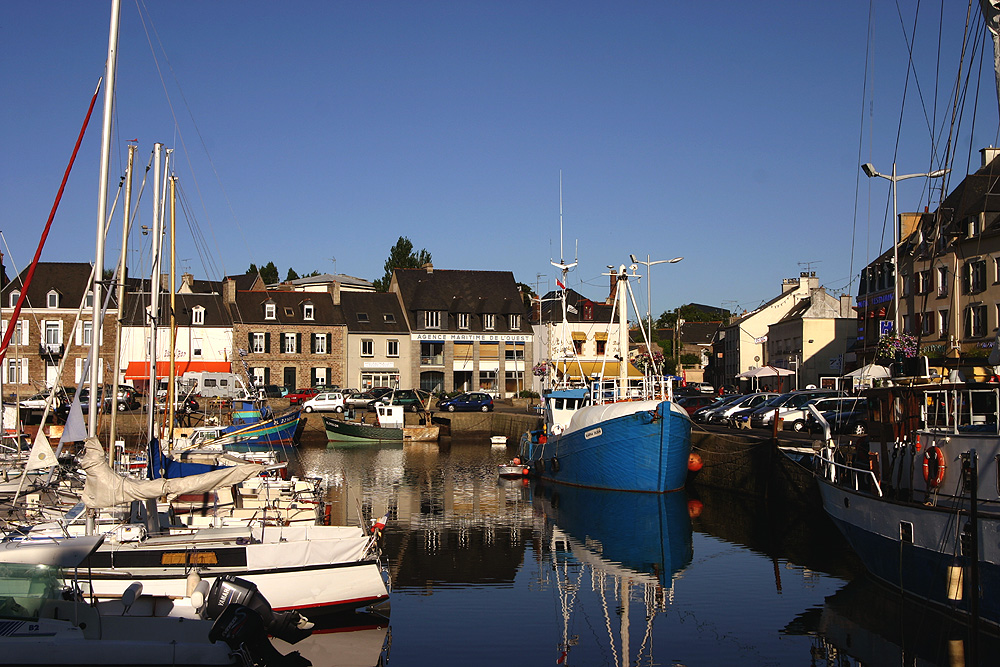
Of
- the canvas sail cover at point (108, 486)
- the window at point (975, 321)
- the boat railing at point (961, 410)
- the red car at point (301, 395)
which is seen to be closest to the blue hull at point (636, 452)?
the boat railing at point (961, 410)

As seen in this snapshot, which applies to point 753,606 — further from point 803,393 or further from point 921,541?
point 803,393

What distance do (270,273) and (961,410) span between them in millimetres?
108315

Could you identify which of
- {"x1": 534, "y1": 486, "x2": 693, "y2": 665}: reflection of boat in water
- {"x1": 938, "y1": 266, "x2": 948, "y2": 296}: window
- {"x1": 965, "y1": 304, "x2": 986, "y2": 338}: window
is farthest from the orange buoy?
{"x1": 938, "y1": 266, "x2": 948, "y2": 296}: window

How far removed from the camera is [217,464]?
81.1 ft

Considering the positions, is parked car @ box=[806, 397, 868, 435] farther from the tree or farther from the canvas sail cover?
the tree

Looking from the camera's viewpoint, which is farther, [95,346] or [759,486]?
[759,486]

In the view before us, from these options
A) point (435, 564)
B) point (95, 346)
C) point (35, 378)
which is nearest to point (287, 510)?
point (435, 564)

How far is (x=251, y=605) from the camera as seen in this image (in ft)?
43.1

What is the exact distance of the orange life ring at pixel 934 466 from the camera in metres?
17.1

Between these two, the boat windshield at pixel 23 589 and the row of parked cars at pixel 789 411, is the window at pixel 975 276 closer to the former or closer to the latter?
the row of parked cars at pixel 789 411

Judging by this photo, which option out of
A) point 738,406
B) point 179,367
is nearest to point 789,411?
point 738,406

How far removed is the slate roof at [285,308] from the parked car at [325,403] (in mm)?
12925

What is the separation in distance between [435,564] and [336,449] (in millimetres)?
33412

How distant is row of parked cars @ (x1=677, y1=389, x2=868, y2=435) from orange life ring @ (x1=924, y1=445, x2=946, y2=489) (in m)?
14.6
